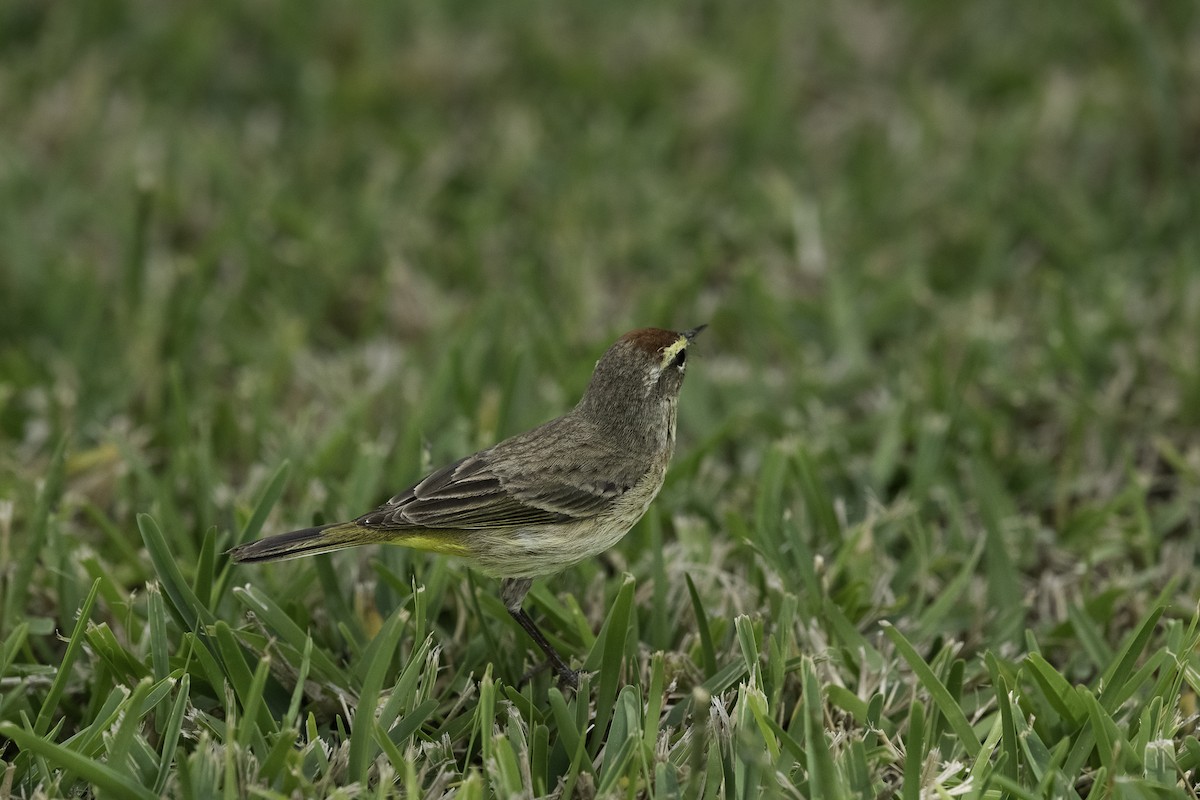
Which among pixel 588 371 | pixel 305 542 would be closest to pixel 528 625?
pixel 305 542

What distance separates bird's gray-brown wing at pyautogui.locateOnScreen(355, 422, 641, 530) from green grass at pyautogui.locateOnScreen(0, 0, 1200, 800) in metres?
0.21

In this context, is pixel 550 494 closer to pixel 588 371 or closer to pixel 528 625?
pixel 528 625

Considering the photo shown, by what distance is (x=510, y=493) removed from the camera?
10.3ft

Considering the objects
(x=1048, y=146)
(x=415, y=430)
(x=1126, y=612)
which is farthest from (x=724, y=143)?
(x=1126, y=612)

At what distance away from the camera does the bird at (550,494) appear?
10.0 feet

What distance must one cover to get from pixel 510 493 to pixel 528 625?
0.31m

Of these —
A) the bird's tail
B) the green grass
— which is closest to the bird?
the bird's tail

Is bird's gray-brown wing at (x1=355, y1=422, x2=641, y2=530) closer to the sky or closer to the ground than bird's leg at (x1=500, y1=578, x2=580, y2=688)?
closer to the sky

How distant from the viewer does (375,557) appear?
360cm

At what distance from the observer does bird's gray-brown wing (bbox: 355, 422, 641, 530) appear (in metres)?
3.08

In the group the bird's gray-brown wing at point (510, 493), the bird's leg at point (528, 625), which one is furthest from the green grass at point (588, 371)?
the bird's gray-brown wing at point (510, 493)

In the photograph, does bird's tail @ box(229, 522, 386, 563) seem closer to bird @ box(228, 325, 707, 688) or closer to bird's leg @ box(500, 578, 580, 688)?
bird @ box(228, 325, 707, 688)

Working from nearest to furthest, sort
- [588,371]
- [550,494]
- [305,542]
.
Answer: [305,542] < [550,494] < [588,371]

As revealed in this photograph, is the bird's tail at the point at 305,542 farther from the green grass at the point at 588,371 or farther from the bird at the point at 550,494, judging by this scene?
the green grass at the point at 588,371
